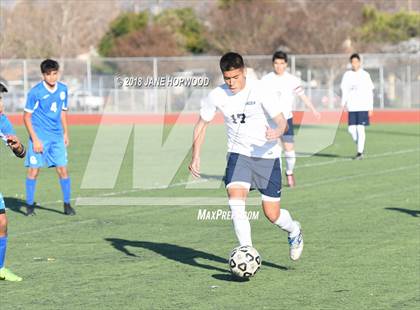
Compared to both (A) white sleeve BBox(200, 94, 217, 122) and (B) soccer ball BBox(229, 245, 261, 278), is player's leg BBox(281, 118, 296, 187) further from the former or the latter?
(B) soccer ball BBox(229, 245, 261, 278)

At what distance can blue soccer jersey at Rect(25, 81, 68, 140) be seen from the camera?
14.1 metres

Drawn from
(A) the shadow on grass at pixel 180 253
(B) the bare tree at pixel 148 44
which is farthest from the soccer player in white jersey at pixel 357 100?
(B) the bare tree at pixel 148 44

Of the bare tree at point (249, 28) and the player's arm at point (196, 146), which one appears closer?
the player's arm at point (196, 146)

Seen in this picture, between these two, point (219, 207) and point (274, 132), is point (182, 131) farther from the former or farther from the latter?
point (274, 132)

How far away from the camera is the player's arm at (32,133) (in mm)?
13566

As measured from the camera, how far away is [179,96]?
45.1 meters

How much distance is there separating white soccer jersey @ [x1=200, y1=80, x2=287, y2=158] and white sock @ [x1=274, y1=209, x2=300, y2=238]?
0.60 metres

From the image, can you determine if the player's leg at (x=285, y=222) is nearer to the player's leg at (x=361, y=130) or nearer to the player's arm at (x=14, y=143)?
the player's arm at (x=14, y=143)

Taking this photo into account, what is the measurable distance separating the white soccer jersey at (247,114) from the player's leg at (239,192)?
120 millimetres

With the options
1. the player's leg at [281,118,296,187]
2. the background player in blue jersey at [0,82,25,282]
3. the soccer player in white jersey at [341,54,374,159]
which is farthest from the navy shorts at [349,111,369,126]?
the background player in blue jersey at [0,82,25,282]

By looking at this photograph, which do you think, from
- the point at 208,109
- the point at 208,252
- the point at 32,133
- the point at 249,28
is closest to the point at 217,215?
the point at 32,133

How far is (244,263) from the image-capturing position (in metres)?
9.18

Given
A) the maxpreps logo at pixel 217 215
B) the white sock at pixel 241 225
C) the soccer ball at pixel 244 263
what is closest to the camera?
the soccer ball at pixel 244 263

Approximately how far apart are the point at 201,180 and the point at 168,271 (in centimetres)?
870
